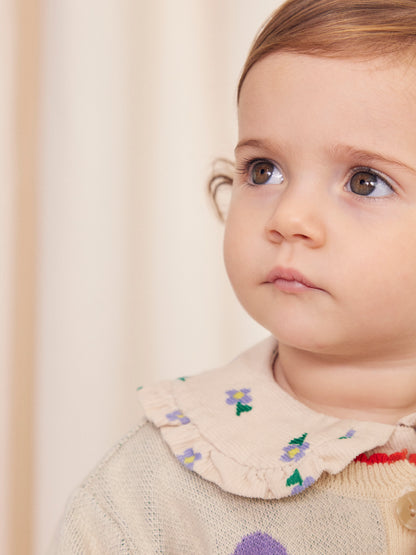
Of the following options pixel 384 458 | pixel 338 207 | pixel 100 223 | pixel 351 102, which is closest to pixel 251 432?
pixel 384 458

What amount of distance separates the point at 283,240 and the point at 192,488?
0.28 m

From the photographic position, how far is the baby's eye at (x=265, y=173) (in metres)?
0.87

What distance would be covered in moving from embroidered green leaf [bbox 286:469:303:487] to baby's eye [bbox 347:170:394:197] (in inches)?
11.3

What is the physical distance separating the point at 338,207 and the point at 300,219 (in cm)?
5

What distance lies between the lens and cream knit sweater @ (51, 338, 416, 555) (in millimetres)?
805

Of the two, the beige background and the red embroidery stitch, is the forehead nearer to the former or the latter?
the red embroidery stitch

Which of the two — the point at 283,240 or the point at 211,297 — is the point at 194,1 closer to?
the point at 211,297

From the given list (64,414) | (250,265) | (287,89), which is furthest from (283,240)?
(64,414)

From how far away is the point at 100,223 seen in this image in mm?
1429

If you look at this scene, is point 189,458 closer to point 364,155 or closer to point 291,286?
point 291,286

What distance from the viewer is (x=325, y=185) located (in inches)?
31.8

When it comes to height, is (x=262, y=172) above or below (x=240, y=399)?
above

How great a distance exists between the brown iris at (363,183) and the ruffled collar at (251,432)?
0.24 meters

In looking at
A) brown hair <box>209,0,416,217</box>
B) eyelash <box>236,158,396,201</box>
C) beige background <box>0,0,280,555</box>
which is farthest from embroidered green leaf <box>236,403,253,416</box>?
beige background <box>0,0,280,555</box>
